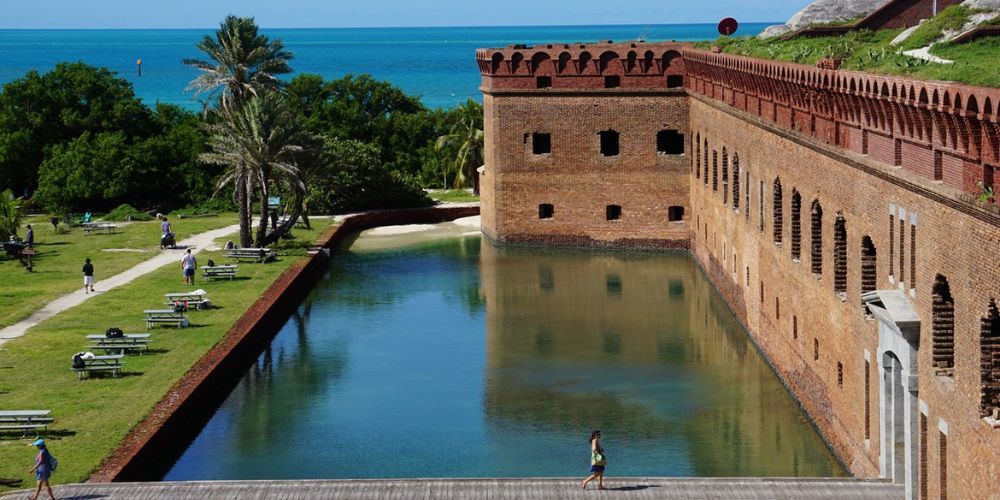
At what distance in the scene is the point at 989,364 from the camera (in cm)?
1825

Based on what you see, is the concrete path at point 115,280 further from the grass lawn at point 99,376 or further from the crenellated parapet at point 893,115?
the crenellated parapet at point 893,115

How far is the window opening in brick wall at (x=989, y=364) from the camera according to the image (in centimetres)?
1814

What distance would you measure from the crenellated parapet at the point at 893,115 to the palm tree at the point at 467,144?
2712 cm

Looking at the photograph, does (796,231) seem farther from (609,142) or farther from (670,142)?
(670,142)

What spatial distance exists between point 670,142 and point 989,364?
34.8 m

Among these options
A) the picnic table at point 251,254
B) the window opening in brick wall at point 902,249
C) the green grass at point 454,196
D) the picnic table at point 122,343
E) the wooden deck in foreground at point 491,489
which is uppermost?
the window opening in brick wall at point 902,249

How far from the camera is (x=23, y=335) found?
112ft

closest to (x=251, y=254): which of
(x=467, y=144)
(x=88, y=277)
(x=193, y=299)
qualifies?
(x=88, y=277)

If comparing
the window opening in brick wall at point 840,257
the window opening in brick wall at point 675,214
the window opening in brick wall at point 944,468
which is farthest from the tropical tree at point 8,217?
the window opening in brick wall at point 944,468

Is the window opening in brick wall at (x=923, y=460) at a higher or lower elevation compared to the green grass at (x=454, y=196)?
lower

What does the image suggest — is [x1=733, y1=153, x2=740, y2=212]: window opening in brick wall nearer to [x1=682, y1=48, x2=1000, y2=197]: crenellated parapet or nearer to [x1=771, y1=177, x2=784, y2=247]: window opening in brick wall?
[x1=682, y1=48, x2=1000, y2=197]: crenellated parapet

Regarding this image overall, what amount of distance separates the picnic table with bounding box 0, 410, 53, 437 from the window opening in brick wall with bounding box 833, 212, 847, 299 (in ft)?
42.8

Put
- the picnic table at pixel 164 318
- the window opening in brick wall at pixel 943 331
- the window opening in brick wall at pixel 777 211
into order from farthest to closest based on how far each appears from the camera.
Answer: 1. the picnic table at pixel 164 318
2. the window opening in brick wall at pixel 777 211
3. the window opening in brick wall at pixel 943 331

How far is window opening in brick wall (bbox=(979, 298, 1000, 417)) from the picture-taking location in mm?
18141
